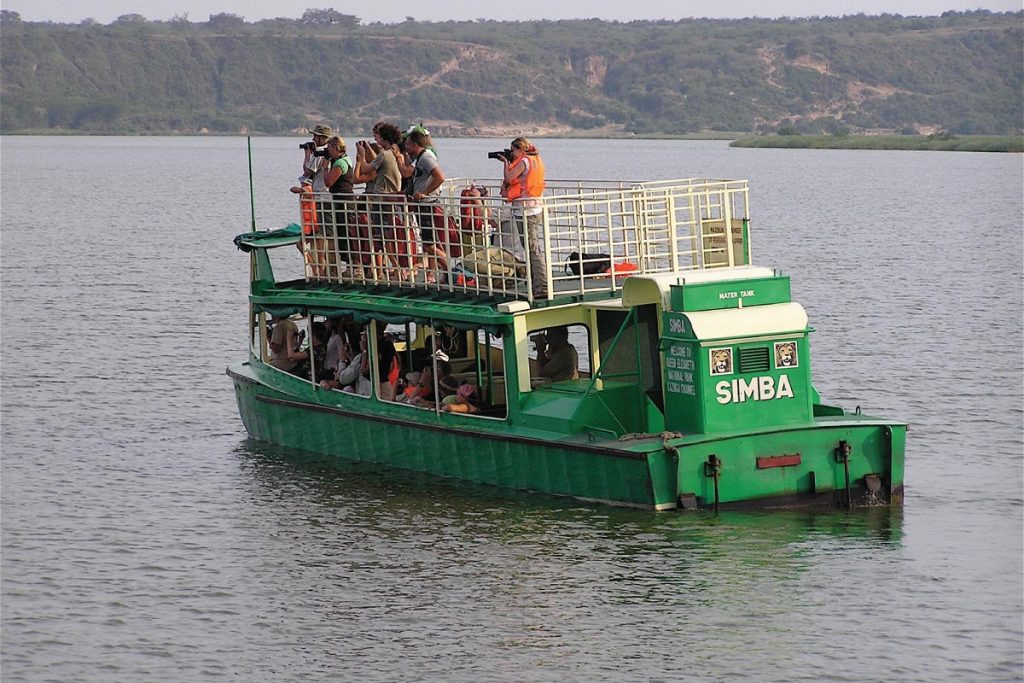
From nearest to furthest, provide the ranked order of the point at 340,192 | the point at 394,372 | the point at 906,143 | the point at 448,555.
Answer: the point at 448,555 → the point at 394,372 → the point at 340,192 → the point at 906,143

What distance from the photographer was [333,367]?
23.0m

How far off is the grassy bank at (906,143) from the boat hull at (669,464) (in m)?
101

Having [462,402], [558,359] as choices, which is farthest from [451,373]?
[558,359]

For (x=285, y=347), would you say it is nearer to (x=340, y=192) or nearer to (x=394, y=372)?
(x=340, y=192)

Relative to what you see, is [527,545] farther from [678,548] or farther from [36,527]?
[36,527]

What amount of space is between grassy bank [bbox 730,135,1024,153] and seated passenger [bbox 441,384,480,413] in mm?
100818

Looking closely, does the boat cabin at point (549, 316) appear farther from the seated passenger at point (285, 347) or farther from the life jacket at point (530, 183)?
the life jacket at point (530, 183)

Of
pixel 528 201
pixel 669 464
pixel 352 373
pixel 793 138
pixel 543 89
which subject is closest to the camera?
pixel 669 464

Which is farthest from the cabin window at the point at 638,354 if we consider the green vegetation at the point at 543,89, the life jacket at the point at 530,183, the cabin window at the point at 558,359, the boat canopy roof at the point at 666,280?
the green vegetation at the point at 543,89

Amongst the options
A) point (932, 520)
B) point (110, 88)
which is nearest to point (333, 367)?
point (932, 520)

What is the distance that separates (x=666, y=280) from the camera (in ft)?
62.9

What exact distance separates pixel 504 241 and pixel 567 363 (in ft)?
5.00

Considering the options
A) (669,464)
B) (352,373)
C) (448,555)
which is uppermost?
(352,373)

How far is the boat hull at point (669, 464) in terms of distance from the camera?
18.5 metres
